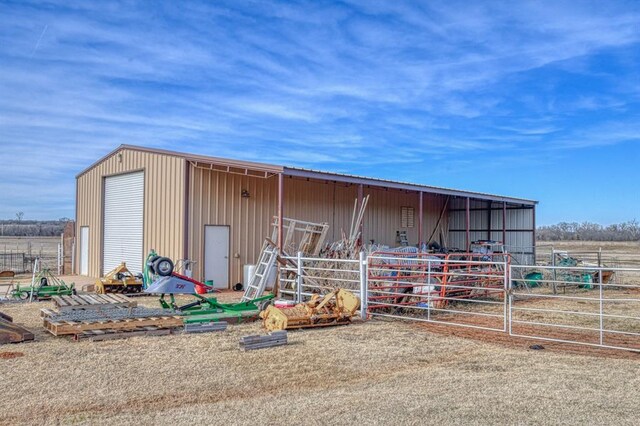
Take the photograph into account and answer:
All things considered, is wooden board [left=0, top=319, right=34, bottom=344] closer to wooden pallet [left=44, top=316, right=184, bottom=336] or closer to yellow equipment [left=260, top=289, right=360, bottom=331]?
wooden pallet [left=44, top=316, right=184, bottom=336]

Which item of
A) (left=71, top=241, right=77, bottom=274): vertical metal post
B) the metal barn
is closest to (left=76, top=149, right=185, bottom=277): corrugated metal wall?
the metal barn

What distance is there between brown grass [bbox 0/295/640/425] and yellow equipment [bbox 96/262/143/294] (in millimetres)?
7144

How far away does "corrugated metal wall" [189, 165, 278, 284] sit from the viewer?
17.1 metres

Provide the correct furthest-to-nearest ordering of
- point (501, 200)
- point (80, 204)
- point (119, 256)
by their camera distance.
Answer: point (501, 200) → point (80, 204) → point (119, 256)

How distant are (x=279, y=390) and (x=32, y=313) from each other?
8.04m

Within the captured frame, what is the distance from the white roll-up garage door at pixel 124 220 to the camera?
62.6 feet

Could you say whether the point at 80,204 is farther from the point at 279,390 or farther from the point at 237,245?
the point at 279,390

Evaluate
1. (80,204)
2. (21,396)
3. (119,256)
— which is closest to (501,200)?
(119,256)

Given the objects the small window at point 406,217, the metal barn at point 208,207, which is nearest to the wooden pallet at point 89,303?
the metal barn at point 208,207

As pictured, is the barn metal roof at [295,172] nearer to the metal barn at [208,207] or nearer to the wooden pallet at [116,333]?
the metal barn at [208,207]

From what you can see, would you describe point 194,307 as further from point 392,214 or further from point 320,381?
point 392,214

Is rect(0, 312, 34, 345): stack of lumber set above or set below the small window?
below

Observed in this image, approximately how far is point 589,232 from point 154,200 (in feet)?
217

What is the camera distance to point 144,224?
18688mm
